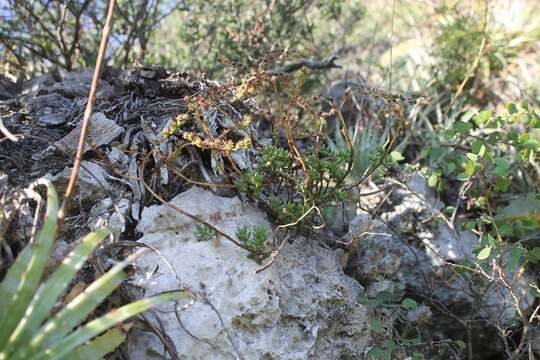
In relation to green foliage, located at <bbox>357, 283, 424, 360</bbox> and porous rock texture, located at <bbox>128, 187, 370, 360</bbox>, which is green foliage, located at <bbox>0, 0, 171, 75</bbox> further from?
green foliage, located at <bbox>357, 283, 424, 360</bbox>

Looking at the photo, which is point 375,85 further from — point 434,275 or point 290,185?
point 290,185

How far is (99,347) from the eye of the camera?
5.47ft

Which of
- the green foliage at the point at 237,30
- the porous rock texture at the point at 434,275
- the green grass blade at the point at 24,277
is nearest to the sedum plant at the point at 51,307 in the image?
the green grass blade at the point at 24,277

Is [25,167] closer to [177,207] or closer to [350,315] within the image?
[177,207]

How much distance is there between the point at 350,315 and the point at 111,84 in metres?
1.91

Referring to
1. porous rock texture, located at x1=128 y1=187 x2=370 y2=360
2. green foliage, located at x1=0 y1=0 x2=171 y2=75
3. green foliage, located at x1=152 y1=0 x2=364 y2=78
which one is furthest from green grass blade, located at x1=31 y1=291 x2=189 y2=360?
green foliage, located at x1=152 y1=0 x2=364 y2=78

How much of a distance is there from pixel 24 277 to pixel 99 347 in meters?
0.30

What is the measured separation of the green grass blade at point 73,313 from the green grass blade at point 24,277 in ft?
0.37

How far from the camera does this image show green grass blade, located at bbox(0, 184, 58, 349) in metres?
1.57

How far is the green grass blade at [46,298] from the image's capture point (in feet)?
4.98

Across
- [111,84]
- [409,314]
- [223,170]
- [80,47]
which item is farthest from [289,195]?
[80,47]

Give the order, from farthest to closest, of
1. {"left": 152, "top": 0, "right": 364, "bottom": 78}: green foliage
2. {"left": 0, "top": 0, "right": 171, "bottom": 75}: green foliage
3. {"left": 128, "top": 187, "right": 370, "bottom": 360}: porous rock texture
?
1. {"left": 152, "top": 0, "right": 364, "bottom": 78}: green foliage
2. {"left": 0, "top": 0, "right": 171, "bottom": 75}: green foliage
3. {"left": 128, "top": 187, "right": 370, "bottom": 360}: porous rock texture

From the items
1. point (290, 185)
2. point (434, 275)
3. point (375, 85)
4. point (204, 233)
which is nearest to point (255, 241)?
point (204, 233)

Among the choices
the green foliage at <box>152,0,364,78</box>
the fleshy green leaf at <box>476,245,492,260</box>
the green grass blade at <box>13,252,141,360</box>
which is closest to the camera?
the green grass blade at <box>13,252,141,360</box>
